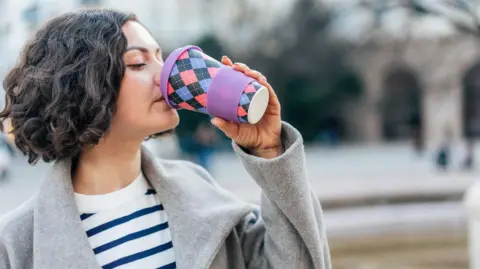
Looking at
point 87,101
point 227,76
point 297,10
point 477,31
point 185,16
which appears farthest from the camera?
point 185,16

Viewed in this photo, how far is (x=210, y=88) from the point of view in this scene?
4.79 ft

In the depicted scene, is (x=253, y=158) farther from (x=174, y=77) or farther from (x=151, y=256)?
(x=151, y=256)

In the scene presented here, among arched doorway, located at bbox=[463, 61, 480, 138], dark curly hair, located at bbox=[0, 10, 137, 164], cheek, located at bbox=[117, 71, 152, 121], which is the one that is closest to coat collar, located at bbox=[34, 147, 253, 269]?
dark curly hair, located at bbox=[0, 10, 137, 164]

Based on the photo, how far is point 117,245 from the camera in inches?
64.7

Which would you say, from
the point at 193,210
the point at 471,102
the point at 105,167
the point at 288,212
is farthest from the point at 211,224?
the point at 471,102

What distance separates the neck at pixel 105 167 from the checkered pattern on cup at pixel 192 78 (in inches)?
9.7

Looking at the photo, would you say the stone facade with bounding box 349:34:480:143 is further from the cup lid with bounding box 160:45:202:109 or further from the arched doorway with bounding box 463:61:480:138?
the cup lid with bounding box 160:45:202:109

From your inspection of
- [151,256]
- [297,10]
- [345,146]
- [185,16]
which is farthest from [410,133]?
[151,256]

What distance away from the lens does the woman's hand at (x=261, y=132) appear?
1.52 m

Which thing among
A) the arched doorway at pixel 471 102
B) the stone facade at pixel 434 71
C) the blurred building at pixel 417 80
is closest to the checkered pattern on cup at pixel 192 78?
the blurred building at pixel 417 80

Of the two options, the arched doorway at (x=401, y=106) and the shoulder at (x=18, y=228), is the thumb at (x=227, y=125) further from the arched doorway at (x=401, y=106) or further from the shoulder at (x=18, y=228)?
the arched doorway at (x=401, y=106)

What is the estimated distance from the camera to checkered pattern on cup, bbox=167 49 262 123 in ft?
4.90

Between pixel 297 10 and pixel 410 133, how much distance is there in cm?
727

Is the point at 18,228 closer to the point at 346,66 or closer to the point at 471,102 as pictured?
the point at 346,66
